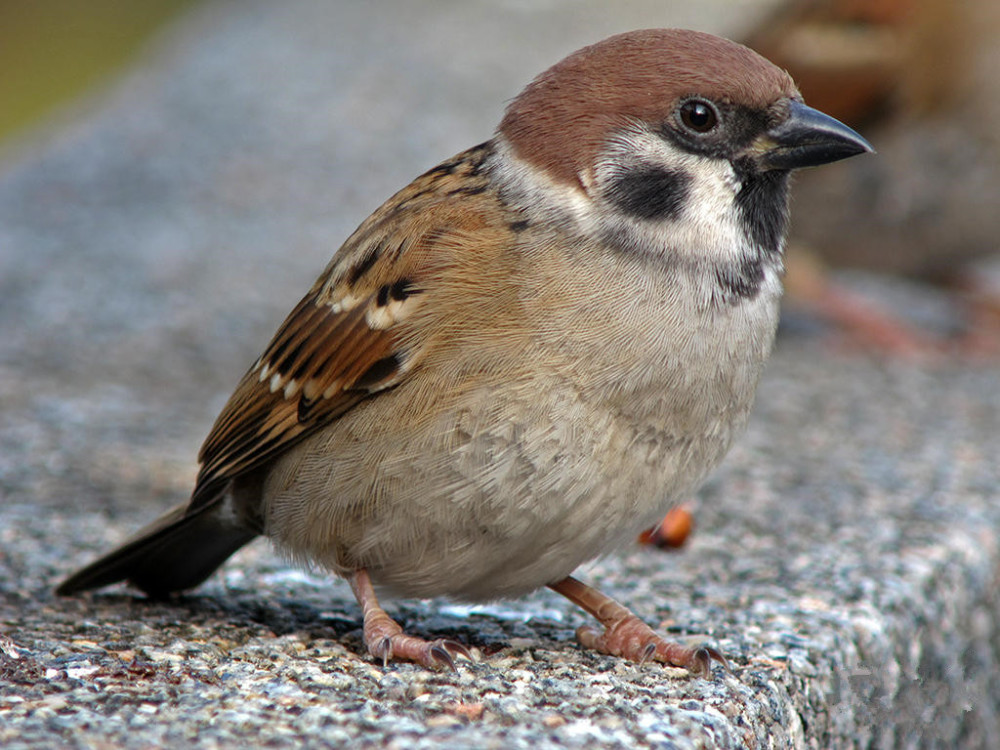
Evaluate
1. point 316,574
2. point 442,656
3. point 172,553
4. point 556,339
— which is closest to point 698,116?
point 556,339

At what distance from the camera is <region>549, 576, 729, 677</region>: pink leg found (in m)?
2.93

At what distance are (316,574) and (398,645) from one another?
489 mm

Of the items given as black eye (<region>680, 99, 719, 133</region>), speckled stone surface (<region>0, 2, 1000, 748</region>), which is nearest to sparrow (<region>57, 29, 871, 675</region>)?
black eye (<region>680, 99, 719, 133</region>)

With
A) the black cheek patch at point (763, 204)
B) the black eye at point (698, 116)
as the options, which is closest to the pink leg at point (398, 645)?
the black cheek patch at point (763, 204)

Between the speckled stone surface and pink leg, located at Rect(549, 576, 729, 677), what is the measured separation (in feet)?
0.14

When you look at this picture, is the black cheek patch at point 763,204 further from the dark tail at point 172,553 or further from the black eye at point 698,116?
the dark tail at point 172,553

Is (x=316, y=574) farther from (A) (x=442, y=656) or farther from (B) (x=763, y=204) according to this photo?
(B) (x=763, y=204)

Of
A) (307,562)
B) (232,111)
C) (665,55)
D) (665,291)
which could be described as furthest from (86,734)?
(232,111)

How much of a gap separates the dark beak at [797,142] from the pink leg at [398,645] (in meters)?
1.22

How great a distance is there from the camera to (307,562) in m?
3.25

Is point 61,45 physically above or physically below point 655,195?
above

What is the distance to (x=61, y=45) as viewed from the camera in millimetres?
15328

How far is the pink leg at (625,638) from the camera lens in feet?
9.62

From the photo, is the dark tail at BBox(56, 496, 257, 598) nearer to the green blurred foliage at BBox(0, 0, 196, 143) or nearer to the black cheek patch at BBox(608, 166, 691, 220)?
the black cheek patch at BBox(608, 166, 691, 220)
